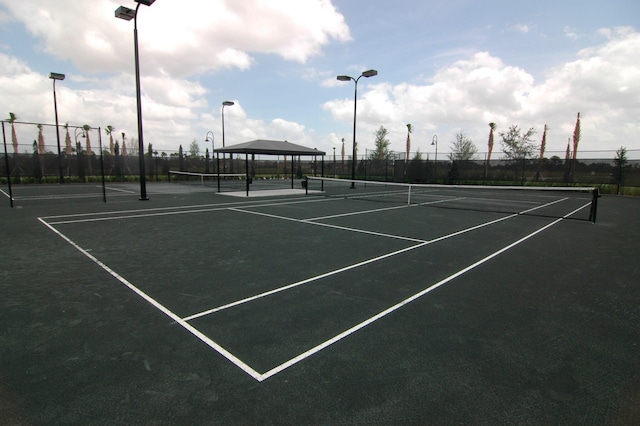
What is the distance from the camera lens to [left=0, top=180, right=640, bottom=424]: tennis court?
263 cm

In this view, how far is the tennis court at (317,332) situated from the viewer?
8.62ft

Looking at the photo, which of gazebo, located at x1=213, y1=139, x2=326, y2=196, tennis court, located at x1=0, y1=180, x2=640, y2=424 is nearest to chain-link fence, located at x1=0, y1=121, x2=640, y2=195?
gazebo, located at x1=213, y1=139, x2=326, y2=196

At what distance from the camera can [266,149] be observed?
2069cm

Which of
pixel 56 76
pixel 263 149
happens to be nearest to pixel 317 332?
pixel 263 149

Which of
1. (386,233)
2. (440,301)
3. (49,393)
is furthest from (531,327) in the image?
(386,233)

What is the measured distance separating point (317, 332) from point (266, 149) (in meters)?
18.0

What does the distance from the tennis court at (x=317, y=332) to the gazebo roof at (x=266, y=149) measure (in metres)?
13.1

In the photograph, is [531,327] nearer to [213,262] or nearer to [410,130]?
[213,262]

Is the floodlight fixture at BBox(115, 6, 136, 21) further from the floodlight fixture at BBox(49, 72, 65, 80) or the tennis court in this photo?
the floodlight fixture at BBox(49, 72, 65, 80)

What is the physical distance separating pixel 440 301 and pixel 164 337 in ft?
11.4

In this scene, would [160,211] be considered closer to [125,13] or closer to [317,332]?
[125,13]

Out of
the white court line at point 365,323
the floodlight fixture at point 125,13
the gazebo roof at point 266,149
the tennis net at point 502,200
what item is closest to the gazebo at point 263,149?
the gazebo roof at point 266,149

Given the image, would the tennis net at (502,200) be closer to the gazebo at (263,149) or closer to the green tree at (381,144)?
the gazebo at (263,149)

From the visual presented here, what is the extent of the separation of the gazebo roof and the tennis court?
42.9 ft
